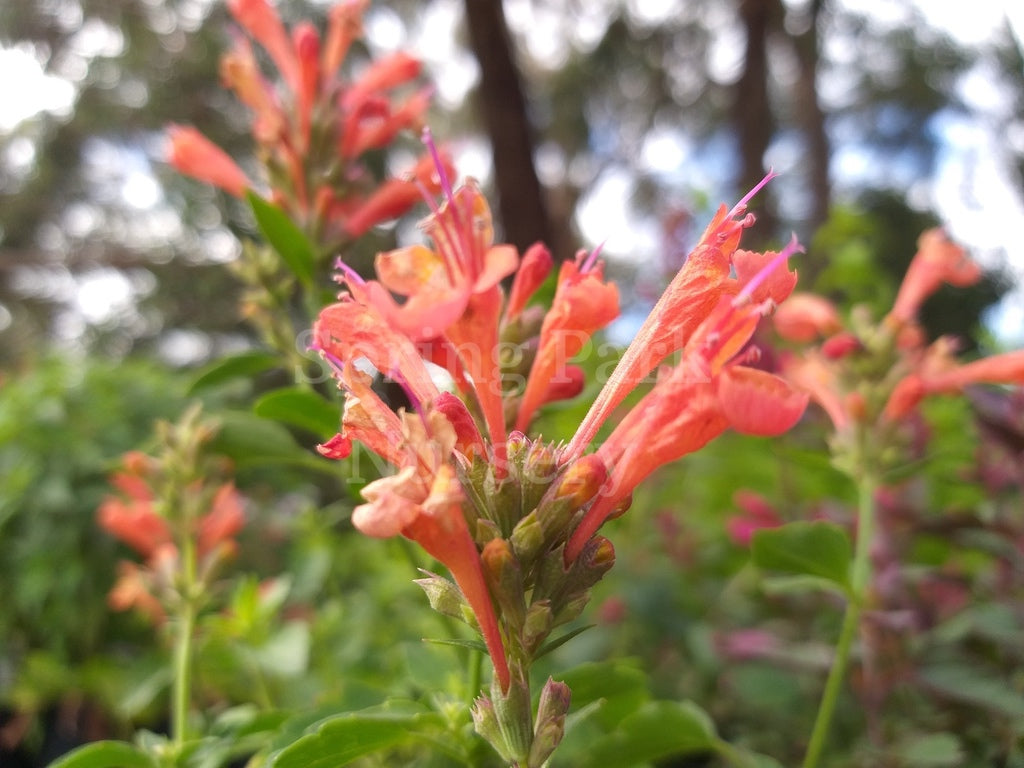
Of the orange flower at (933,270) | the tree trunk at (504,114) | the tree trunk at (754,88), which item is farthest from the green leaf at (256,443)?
the tree trunk at (754,88)

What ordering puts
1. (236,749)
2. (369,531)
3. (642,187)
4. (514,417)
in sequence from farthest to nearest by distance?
1. (642,187)
2. (236,749)
3. (514,417)
4. (369,531)

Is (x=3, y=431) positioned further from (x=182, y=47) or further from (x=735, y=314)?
(x=182, y=47)

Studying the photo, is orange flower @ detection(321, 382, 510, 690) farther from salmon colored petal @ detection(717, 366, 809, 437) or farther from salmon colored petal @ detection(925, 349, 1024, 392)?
salmon colored petal @ detection(925, 349, 1024, 392)

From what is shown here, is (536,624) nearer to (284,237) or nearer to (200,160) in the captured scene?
(284,237)

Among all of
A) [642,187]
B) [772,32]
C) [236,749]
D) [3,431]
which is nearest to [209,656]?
[236,749]

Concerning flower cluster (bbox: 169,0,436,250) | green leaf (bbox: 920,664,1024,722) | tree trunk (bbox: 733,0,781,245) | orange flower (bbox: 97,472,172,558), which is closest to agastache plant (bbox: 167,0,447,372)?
flower cluster (bbox: 169,0,436,250)
